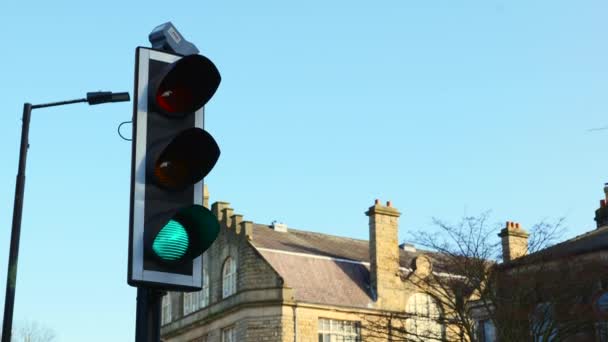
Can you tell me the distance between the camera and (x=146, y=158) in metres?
5.05

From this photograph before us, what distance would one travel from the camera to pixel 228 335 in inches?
1943

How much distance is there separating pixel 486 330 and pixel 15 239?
99.4ft

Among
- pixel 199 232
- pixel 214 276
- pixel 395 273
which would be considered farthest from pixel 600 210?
pixel 199 232

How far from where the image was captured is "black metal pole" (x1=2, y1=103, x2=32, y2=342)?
11.2 m

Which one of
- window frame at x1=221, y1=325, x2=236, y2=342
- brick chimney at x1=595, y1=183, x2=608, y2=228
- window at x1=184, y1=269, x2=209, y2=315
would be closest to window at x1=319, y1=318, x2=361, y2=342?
window frame at x1=221, y1=325, x2=236, y2=342

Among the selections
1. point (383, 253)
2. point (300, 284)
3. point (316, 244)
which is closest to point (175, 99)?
point (300, 284)

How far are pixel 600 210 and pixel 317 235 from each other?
16.0 meters

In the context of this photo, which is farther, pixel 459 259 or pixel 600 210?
pixel 600 210

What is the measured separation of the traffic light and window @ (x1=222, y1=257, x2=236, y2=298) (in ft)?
146

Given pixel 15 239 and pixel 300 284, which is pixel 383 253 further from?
pixel 15 239

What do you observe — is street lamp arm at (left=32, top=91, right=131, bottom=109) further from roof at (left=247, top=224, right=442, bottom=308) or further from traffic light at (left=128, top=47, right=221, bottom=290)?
roof at (left=247, top=224, right=442, bottom=308)

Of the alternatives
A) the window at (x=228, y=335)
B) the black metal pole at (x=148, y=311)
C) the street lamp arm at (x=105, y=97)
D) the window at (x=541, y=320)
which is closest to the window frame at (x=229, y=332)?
the window at (x=228, y=335)

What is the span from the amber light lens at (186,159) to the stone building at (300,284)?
4146 centimetres

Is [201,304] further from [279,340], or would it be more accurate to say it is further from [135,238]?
[135,238]
